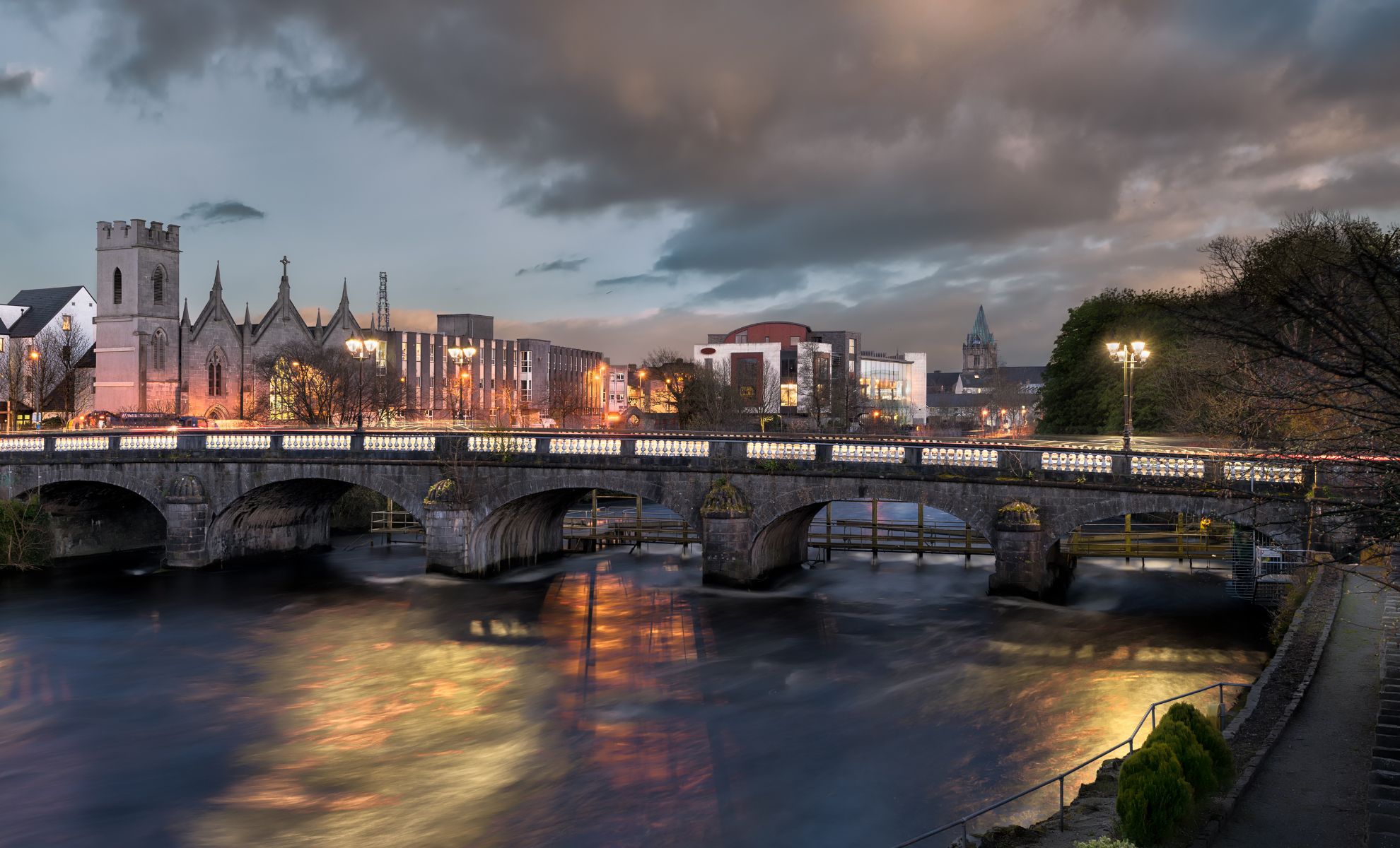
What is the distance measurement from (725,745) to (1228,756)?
10.5m

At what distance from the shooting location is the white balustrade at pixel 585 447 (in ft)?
119

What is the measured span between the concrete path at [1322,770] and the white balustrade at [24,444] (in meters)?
45.1

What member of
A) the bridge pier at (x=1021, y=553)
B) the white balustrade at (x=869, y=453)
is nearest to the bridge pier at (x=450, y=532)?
the white balustrade at (x=869, y=453)

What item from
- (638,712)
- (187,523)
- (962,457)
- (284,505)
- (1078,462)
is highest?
(962,457)

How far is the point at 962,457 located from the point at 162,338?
85.5m

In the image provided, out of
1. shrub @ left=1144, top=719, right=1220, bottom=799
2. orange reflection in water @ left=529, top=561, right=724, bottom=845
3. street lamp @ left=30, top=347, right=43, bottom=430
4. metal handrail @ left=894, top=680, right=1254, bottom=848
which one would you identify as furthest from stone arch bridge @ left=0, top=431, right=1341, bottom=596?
street lamp @ left=30, top=347, right=43, bottom=430

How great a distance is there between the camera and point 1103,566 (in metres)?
41.1

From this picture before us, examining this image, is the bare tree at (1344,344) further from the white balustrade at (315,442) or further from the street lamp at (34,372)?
the street lamp at (34,372)

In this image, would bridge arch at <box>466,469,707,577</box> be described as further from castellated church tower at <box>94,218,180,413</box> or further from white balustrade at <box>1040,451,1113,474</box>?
castellated church tower at <box>94,218,180,413</box>

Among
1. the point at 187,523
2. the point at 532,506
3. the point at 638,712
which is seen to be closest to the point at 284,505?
the point at 187,523

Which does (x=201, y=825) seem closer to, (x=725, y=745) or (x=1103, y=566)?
(x=725, y=745)

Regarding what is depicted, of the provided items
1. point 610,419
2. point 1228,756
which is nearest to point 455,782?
point 1228,756

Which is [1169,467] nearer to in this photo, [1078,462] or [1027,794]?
[1078,462]

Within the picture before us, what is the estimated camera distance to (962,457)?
103 ft
